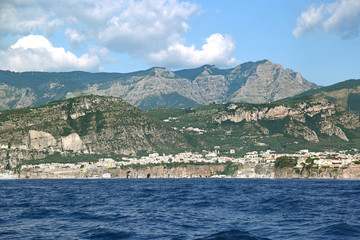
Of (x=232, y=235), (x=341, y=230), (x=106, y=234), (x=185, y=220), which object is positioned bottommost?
(x=185, y=220)

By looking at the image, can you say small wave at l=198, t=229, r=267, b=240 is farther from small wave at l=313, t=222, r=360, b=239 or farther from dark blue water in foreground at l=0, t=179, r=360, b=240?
small wave at l=313, t=222, r=360, b=239

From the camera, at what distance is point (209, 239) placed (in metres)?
46.9

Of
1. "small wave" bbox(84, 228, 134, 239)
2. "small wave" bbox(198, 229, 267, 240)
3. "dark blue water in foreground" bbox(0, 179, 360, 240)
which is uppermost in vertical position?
"small wave" bbox(84, 228, 134, 239)

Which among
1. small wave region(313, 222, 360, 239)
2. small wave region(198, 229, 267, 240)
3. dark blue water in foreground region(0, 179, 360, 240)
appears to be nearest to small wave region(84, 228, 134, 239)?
dark blue water in foreground region(0, 179, 360, 240)

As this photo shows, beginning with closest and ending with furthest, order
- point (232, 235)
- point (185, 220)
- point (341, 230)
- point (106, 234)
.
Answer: point (232, 235), point (106, 234), point (341, 230), point (185, 220)

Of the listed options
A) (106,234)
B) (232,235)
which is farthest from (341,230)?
(106,234)

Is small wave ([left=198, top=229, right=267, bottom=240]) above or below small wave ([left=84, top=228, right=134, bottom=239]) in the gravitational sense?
below

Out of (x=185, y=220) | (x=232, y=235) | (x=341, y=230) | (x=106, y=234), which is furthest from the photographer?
(x=185, y=220)

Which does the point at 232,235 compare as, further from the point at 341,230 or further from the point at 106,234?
the point at 106,234

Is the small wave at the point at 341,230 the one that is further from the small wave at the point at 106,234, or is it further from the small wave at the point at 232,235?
the small wave at the point at 106,234

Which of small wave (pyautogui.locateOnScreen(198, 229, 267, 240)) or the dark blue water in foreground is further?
the dark blue water in foreground

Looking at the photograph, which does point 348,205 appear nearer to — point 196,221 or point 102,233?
point 196,221

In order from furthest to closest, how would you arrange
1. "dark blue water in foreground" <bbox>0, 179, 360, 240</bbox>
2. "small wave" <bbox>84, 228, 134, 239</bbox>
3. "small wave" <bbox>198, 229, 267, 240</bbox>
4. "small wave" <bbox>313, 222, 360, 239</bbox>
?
"dark blue water in foreground" <bbox>0, 179, 360, 240</bbox>, "small wave" <bbox>84, 228, 134, 239</bbox>, "small wave" <bbox>313, 222, 360, 239</bbox>, "small wave" <bbox>198, 229, 267, 240</bbox>

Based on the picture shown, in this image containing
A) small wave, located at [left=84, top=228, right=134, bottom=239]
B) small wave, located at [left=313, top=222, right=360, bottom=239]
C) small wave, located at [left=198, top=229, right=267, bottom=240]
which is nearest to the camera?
small wave, located at [left=198, top=229, right=267, bottom=240]
